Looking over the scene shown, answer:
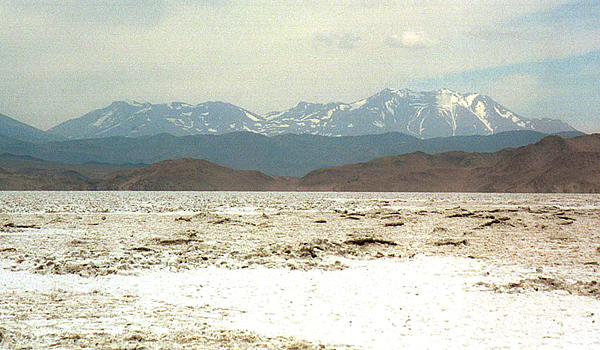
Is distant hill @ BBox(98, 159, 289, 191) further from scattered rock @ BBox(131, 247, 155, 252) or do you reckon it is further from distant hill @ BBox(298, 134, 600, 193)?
scattered rock @ BBox(131, 247, 155, 252)

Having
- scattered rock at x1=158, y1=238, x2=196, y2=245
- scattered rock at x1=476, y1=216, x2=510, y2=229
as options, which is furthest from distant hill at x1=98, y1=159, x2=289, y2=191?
scattered rock at x1=158, y1=238, x2=196, y2=245

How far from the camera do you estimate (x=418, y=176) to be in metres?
97.7

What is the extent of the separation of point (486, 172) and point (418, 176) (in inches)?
483

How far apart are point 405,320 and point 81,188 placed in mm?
97562

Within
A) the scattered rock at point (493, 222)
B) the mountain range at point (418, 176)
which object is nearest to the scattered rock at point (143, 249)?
the scattered rock at point (493, 222)

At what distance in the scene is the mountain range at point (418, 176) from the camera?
80.9 m

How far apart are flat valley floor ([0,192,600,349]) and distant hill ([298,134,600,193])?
68703mm

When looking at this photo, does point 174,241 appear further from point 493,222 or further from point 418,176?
point 418,176

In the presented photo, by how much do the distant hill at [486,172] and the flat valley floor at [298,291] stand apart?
68.7 metres

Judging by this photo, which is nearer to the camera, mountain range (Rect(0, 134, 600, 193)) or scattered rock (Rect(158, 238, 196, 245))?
scattered rock (Rect(158, 238, 196, 245))

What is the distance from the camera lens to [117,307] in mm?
8211

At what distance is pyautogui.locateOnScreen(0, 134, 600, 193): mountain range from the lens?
8088cm

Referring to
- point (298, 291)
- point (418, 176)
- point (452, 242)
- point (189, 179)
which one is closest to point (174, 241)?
point (298, 291)

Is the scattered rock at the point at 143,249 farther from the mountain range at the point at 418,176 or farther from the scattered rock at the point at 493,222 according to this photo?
the mountain range at the point at 418,176
